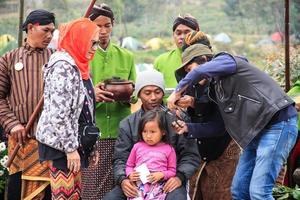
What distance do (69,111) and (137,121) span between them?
3.27ft

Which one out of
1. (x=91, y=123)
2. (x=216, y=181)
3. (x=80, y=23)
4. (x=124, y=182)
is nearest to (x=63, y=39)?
(x=80, y=23)

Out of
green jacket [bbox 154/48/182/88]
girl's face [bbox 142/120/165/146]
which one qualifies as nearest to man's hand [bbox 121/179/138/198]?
girl's face [bbox 142/120/165/146]

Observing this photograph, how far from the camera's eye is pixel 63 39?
4.44 m

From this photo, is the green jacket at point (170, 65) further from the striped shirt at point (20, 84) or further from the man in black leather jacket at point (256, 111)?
the man in black leather jacket at point (256, 111)

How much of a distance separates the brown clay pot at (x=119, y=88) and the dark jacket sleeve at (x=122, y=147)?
206 mm

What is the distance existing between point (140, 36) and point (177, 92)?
39.1ft

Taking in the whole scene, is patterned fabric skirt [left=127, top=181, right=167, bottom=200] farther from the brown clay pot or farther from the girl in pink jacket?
the brown clay pot

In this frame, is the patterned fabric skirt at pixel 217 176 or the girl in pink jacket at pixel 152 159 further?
the patterned fabric skirt at pixel 217 176

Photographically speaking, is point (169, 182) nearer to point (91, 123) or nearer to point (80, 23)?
point (91, 123)

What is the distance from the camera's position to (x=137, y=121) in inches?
204

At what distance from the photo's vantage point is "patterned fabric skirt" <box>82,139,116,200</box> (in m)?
5.59

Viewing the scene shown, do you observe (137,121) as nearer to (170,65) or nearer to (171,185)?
(171,185)

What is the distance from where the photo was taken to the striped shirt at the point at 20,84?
16.5 ft

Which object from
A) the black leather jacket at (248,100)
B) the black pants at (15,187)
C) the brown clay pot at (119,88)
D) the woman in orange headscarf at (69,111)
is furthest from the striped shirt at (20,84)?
the black leather jacket at (248,100)
